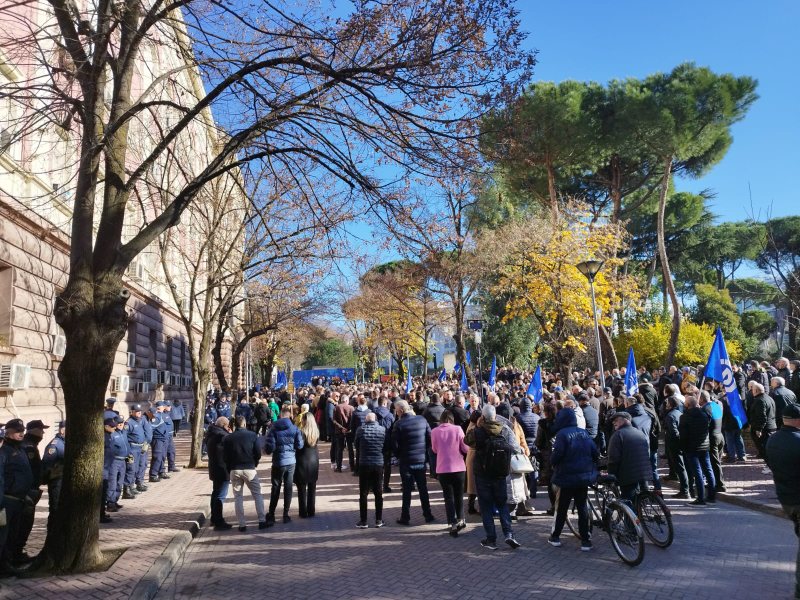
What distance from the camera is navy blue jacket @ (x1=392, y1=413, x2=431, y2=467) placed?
9336 millimetres

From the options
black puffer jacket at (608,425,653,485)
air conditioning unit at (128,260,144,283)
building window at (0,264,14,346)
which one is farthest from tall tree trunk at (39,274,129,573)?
air conditioning unit at (128,260,144,283)

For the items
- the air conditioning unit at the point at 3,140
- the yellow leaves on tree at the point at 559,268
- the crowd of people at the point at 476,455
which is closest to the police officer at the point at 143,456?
the crowd of people at the point at 476,455

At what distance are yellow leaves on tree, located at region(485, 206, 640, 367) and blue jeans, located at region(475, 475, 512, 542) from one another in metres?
17.8

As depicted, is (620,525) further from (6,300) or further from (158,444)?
(6,300)

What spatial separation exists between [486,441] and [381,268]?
A: 5542cm

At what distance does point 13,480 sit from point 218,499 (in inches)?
136

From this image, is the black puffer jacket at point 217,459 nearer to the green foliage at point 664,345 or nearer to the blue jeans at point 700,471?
the blue jeans at point 700,471

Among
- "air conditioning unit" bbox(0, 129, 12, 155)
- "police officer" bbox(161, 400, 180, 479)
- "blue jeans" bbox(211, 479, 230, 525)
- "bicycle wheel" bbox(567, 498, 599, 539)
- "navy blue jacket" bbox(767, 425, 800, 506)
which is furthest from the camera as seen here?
"police officer" bbox(161, 400, 180, 479)

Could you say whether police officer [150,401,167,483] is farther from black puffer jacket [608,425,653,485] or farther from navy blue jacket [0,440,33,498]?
black puffer jacket [608,425,653,485]

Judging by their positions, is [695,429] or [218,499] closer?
[695,429]

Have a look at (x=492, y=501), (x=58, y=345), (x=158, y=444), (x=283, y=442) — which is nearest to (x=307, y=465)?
(x=283, y=442)

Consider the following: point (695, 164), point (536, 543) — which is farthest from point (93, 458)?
point (695, 164)

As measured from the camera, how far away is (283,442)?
9.72 meters

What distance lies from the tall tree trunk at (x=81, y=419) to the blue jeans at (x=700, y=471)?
8.60 meters
